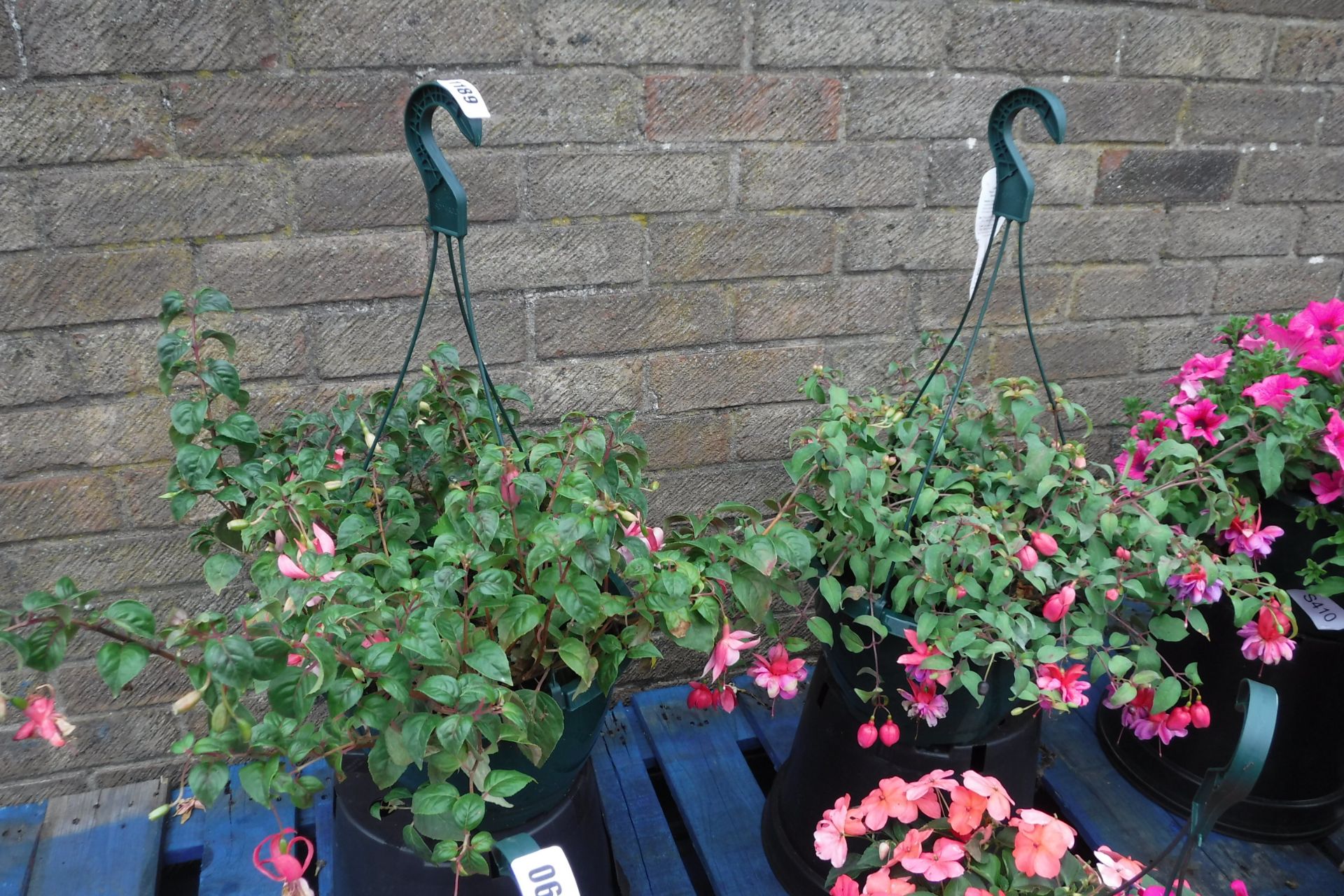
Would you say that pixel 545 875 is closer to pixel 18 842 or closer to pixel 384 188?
pixel 384 188

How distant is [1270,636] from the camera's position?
1164 mm

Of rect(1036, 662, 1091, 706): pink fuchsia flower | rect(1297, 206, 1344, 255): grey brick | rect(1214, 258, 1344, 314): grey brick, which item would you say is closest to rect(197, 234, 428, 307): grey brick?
rect(1036, 662, 1091, 706): pink fuchsia flower

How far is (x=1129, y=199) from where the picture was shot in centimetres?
170

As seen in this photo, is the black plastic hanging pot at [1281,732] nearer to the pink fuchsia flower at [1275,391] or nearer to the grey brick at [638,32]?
the pink fuchsia flower at [1275,391]

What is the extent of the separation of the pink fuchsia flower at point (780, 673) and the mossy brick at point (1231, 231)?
120 cm

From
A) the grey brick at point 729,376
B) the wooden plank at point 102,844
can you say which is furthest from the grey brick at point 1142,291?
the wooden plank at point 102,844

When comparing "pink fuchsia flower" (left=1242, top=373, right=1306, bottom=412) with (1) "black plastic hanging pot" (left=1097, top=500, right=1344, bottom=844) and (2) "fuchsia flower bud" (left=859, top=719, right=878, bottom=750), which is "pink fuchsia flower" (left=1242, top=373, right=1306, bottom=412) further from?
(2) "fuchsia flower bud" (left=859, top=719, right=878, bottom=750)

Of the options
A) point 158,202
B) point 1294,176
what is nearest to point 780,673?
point 158,202

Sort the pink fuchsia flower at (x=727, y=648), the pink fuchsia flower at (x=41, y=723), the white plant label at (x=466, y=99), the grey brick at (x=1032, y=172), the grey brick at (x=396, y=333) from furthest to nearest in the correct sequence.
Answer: the grey brick at (x=1032, y=172) < the grey brick at (x=396, y=333) < the pink fuchsia flower at (x=727, y=648) < the white plant label at (x=466, y=99) < the pink fuchsia flower at (x=41, y=723)

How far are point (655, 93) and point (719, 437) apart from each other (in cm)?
60

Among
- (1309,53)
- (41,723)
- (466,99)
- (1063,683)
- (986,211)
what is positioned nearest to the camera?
(41,723)

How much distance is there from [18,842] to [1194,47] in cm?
239

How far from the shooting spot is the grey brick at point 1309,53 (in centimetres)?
167

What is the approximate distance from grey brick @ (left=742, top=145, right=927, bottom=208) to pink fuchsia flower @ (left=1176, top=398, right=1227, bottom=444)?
1.85 ft
